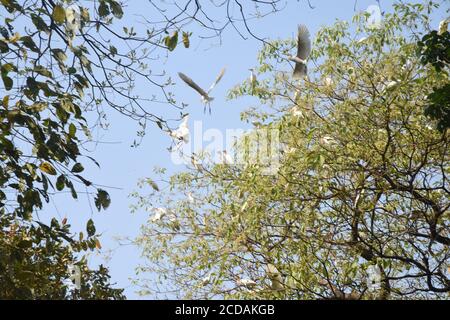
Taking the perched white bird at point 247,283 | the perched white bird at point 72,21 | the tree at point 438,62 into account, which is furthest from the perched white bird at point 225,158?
the perched white bird at point 72,21

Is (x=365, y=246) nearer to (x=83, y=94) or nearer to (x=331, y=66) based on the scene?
(x=331, y=66)

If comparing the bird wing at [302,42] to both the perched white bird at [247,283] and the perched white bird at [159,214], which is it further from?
the perched white bird at [159,214]

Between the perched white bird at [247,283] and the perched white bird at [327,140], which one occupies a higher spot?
the perched white bird at [327,140]

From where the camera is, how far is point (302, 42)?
15.5 feet

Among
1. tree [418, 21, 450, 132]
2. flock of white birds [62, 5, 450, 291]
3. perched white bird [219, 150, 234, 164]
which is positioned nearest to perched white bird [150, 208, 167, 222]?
flock of white birds [62, 5, 450, 291]

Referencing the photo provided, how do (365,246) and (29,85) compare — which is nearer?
(29,85)

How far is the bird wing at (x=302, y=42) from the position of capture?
185 inches

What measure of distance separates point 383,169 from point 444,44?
3.77 feet

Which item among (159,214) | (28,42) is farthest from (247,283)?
(28,42)

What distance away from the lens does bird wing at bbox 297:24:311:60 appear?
4707 mm

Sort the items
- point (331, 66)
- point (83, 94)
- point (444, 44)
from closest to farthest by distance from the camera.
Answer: point (83, 94) < point (444, 44) < point (331, 66)

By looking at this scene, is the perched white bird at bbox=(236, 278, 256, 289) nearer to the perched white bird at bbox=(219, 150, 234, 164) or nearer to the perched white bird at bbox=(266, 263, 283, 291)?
the perched white bird at bbox=(266, 263, 283, 291)

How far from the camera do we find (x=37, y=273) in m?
2.96

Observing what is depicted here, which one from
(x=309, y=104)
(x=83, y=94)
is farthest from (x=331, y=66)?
(x=83, y=94)
